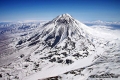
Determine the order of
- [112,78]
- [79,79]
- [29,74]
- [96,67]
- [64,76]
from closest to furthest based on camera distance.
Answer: [112,78] → [79,79] → [64,76] → [96,67] → [29,74]

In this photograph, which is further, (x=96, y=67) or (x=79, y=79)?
(x=96, y=67)

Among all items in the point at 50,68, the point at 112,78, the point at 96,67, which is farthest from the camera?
the point at 50,68

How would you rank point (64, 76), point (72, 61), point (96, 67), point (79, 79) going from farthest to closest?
point (72, 61) < point (96, 67) < point (64, 76) < point (79, 79)

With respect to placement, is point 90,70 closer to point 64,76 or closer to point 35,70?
point 64,76

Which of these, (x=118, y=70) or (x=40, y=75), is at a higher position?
(x=118, y=70)

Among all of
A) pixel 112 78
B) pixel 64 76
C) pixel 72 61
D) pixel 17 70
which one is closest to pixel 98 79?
pixel 112 78

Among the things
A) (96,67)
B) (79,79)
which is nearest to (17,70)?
(79,79)

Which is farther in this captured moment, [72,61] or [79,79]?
[72,61]

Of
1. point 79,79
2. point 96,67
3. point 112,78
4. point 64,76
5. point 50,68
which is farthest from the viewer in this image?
point 50,68

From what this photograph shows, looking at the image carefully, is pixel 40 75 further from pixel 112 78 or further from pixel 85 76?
pixel 112 78
